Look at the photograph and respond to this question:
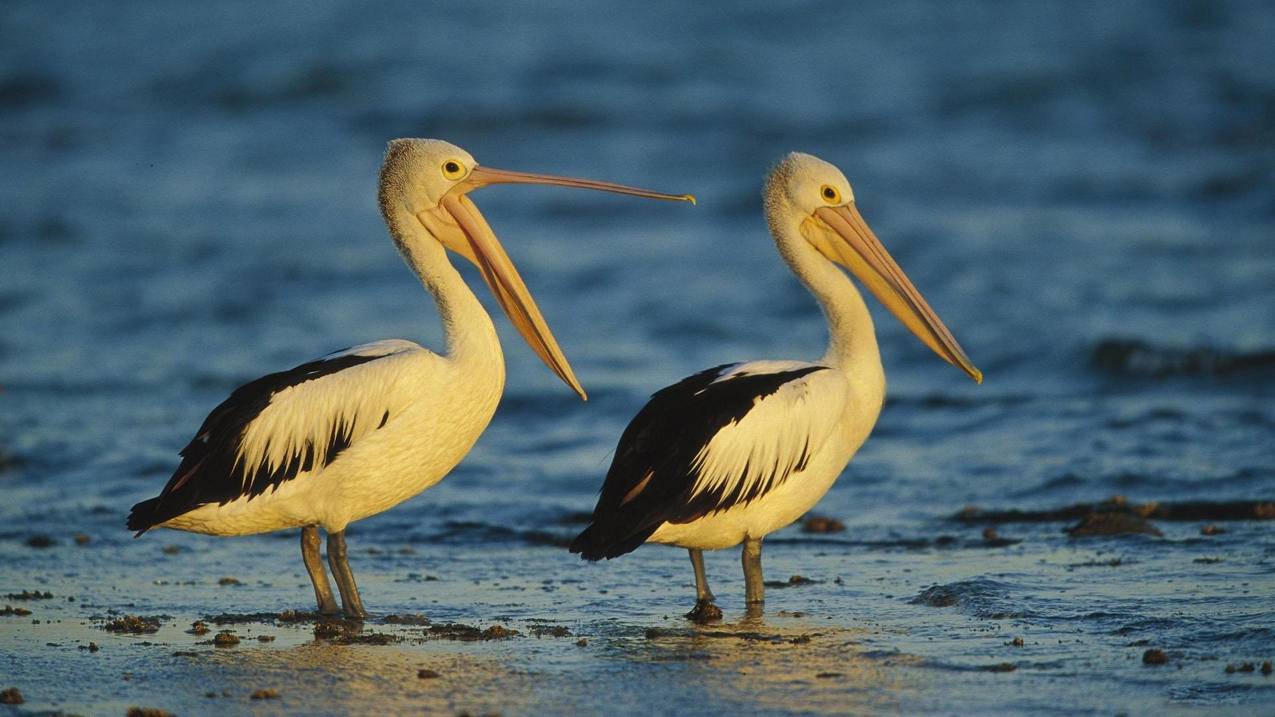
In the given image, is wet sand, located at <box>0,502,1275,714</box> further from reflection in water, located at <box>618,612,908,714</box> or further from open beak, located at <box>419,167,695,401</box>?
open beak, located at <box>419,167,695,401</box>

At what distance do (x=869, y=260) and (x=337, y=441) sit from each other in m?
2.30

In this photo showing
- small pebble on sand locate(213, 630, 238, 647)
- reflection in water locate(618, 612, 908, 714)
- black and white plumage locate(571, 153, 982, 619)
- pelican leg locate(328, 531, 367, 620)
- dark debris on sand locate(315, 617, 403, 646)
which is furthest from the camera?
pelican leg locate(328, 531, 367, 620)

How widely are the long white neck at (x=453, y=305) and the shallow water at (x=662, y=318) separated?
0.93m

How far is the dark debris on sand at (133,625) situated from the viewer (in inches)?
217

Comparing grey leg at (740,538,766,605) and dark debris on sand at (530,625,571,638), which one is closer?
dark debris on sand at (530,625,571,638)

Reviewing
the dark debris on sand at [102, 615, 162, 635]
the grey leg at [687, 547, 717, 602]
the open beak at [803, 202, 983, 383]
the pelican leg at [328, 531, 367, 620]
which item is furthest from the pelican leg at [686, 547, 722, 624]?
the dark debris on sand at [102, 615, 162, 635]

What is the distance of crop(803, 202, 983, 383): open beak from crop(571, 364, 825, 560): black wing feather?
2.77 ft

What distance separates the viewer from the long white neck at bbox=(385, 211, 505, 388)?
6008mm

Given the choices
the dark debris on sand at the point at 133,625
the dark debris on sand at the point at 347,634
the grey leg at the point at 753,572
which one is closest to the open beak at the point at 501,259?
the grey leg at the point at 753,572

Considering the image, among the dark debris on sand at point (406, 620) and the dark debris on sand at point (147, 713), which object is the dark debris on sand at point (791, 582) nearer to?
the dark debris on sand at point (406, 620)

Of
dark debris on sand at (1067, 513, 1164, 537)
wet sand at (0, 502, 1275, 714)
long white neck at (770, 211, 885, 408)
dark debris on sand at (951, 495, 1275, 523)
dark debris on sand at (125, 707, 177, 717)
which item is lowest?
dark debris on sand at (125, 707, 177, 717)

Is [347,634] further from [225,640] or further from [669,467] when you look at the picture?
[669,467]

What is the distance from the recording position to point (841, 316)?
6312 millimetres

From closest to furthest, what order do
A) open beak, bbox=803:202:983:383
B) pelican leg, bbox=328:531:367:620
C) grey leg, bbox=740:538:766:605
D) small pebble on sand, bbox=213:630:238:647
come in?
small pebble on sand, bbox=213:630:238:647 < pelican leg, bbox=328:531:367:620 < grey leg, bbox=740:538:766:605 < open beak, bbox=803:202:983:383
